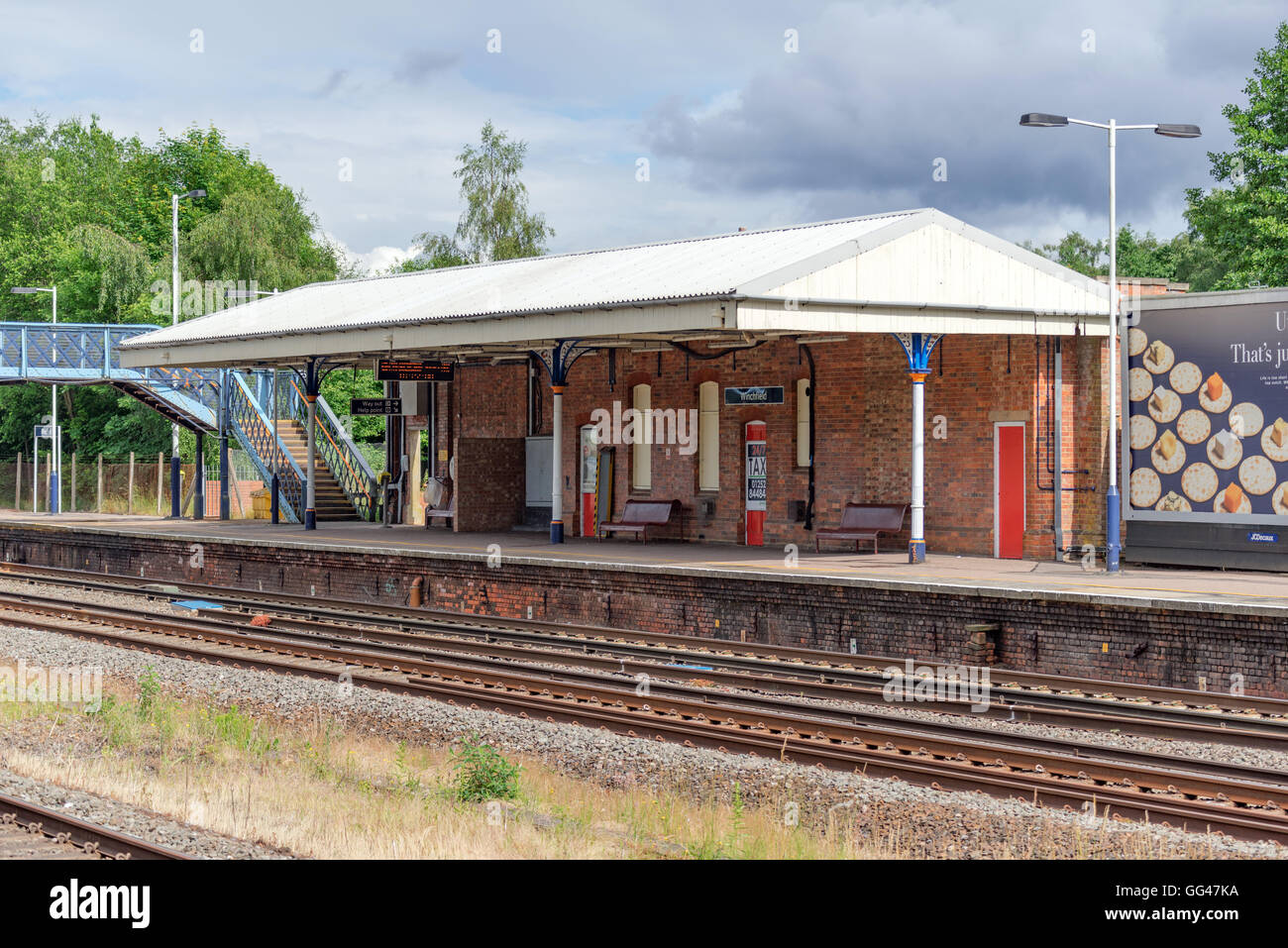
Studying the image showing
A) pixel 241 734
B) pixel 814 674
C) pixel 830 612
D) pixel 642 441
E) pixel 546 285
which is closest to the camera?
pixel 241 734

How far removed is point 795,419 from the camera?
24.5 meters

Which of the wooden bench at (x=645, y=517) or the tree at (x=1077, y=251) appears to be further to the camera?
the tree at (x=1077, y=251)

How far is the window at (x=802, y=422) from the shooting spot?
24359 millimetres

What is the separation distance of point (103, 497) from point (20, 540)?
11475mm

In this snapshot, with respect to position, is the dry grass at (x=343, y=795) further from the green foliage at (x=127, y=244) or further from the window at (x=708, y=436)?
the green foliage at (x=127, y=244)

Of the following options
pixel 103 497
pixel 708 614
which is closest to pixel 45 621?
pixel 708 614

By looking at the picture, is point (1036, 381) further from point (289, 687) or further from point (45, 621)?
point (45, 621)

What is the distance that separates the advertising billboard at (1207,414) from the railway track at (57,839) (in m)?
15.7

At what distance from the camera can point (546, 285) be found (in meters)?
25.6

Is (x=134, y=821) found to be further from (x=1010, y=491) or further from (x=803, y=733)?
(x=1010, y=491)

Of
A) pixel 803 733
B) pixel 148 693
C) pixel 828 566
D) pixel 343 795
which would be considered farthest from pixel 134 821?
pixel 828 566

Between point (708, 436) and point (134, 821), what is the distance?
18.1 metres

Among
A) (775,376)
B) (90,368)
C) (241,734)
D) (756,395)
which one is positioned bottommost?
(241,734)

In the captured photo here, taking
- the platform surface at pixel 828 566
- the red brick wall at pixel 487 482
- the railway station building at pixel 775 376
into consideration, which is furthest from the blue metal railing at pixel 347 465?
the red brick wall at pixel 487 482
